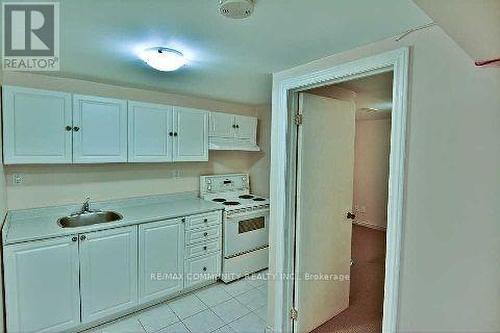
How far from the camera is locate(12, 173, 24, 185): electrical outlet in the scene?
2328 mm

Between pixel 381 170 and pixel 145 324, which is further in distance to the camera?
pixel 381 170

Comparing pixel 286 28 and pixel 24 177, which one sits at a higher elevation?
pixel 286 28

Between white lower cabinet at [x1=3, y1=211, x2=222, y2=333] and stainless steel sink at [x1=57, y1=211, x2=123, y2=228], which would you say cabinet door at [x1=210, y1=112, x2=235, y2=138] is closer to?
white lower cabinet at [x1=3, y1=211, x2=222, y2=333]

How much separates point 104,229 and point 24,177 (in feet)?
2.98

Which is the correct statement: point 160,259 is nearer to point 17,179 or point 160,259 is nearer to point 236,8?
point 17,179

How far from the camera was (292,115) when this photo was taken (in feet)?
6.86

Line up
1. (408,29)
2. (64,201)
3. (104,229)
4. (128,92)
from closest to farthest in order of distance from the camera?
1. (408,29)
2. (104,229)
3. (64,201)
4. (128,92)

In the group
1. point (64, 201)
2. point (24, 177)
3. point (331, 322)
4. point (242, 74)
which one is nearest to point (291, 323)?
point (331, 322)

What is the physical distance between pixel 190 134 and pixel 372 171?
394cm

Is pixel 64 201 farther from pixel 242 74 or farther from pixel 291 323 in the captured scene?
pixel 291 323

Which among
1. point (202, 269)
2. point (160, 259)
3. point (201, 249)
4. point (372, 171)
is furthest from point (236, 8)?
point (372, 171)

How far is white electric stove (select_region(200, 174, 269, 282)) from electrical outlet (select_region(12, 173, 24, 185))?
1838 millimetres

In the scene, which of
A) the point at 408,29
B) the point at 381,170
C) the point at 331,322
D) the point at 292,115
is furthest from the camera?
the point at 381,170

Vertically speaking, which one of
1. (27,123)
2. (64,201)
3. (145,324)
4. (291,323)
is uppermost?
(27,123)
